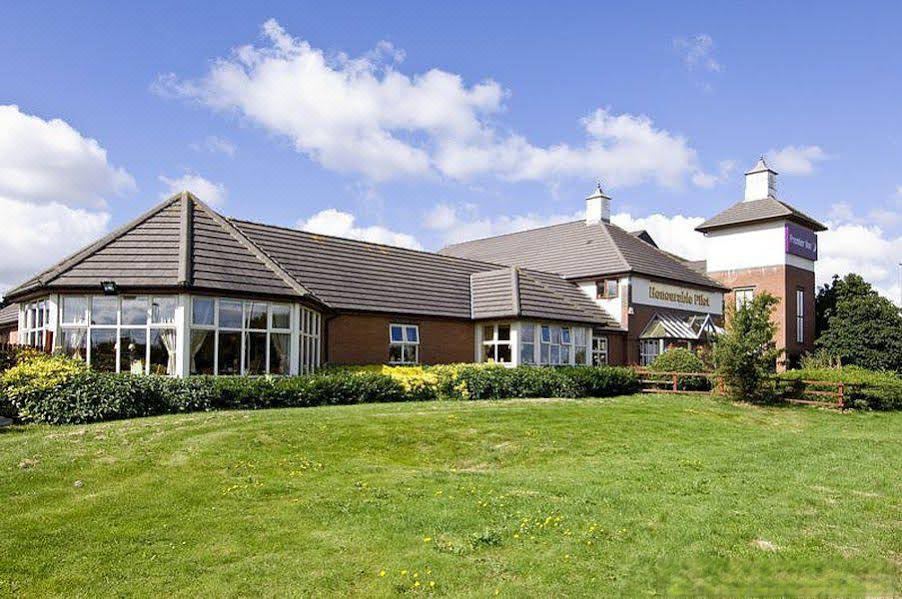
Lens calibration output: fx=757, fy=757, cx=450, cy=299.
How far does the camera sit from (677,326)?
129 feet

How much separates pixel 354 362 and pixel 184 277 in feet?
27.3

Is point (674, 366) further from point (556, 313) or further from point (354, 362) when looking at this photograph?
point (354, 362)

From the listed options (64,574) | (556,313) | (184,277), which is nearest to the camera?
(64,574)

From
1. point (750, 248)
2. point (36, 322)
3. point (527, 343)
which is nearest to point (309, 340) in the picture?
point (36, 322)

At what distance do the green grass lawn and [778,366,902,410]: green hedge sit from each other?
39.4 feet

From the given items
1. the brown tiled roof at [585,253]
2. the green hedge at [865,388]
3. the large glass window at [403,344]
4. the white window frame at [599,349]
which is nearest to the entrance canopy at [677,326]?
the brown tiled roof at [585,253]

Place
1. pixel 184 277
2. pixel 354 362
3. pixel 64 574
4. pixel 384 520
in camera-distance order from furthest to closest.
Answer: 1. pixel 354 362
2. pixel 184 277
3. pixel 384 520
4. pixel 64 574

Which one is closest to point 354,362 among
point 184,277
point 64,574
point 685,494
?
point 184,277

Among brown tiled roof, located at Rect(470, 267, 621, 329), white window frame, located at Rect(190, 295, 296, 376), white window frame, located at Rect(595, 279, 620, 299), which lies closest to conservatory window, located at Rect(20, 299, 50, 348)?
white window frame, located at Rect(190, 295, 296, 376)

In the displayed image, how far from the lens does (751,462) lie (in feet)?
48.8

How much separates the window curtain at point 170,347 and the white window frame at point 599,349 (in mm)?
21157

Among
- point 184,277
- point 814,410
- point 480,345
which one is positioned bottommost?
point 814,410

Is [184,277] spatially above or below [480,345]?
above

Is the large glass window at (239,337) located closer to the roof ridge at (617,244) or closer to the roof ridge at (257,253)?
the roof ridge at (257,253)
